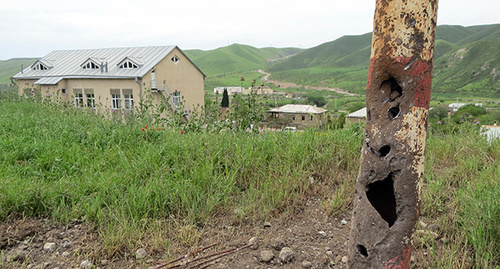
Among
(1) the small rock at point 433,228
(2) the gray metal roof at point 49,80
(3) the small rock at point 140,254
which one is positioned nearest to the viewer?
(3) the small rock at point 140,254

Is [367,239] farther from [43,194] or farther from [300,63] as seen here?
[300,63]

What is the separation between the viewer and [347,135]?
4.69m

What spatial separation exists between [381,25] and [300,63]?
16576 cm

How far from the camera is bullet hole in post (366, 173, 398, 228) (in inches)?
73.3

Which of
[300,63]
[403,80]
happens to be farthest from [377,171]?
[300,63]

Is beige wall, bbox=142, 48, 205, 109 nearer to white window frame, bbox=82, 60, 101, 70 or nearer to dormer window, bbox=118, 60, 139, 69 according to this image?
dormer window, bbox=118, 60, 139, 69

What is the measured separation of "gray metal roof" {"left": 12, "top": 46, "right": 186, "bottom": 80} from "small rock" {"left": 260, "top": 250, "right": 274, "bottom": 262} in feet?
79.4

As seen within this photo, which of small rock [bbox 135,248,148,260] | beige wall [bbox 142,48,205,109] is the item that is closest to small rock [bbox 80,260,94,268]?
small rock [bbox 135,248,148,260]

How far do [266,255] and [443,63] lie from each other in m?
95.9

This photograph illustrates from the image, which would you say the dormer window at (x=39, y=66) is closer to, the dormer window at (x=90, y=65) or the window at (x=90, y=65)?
the window at (x=90, y=65)

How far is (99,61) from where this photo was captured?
2700 centimetres

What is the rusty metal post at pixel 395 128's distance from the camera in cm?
164

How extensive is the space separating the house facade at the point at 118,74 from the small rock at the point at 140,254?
21882 mm

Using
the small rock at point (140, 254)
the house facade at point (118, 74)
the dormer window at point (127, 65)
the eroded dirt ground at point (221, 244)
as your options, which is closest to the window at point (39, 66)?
the house facade at point (118, 74)
